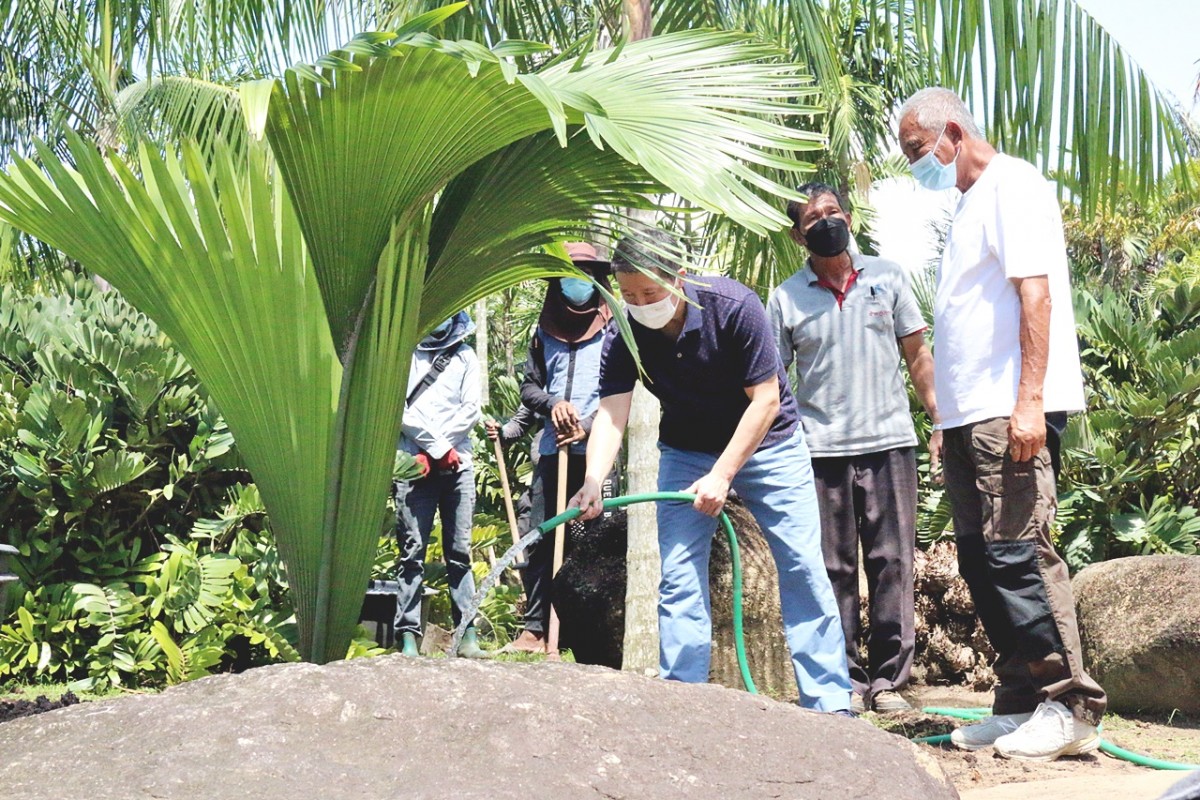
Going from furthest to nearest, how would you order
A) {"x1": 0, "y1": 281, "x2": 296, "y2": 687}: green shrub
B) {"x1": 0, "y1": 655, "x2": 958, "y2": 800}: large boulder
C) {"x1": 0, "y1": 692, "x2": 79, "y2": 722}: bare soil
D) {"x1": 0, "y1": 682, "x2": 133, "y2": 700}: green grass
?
1. {"x1": 0, "y1": 281, "x2": 296, "y2": 687}: green shrub
2. {"x1": 0, "y1": 682, "x2": 133, "y2": 700}: green grass
3. {"x1": 0, "y1": 692, "x2": 79, "y2": 722}: bare soil
4. {"x1": 0, "y1": 655, "x2": 958, "y2": 800}: large boulder

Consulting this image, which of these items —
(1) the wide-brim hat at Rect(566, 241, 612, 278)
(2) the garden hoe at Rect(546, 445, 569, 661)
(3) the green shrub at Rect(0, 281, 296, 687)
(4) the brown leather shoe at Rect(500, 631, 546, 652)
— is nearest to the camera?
(3) the green shrub at Rect(0, 281, 296, 687)

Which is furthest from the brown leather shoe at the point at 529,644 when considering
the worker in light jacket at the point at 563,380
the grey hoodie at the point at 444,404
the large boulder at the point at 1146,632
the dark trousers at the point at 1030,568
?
the dark trousers at the point at 1030,568

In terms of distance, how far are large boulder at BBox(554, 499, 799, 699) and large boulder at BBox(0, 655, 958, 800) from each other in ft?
8.44

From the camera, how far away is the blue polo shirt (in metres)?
4.01

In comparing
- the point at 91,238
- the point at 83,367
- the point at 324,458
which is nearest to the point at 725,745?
the point at 324,458

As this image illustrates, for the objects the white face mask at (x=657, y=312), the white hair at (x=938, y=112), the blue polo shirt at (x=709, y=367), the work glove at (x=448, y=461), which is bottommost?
the work glove at (x=448, y=461)

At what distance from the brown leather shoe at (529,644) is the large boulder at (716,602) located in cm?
25

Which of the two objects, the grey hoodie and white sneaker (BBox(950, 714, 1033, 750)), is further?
the grey hoodie

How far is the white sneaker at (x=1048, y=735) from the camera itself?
3830mm

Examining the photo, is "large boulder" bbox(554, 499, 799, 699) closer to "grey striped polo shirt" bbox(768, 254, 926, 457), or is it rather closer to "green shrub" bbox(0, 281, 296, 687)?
"grey striped polo shirt" bbox(768, 254, 926, 457)

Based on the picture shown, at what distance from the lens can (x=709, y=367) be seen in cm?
409

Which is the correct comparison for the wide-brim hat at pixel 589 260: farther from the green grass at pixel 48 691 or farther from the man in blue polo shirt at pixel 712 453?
the green grass at pixel 48 691

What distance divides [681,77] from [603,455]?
51.7 inches

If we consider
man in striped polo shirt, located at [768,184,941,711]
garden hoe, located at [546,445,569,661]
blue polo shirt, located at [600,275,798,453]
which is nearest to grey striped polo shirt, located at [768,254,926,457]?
man in striped polo shirt, located at [768,184,941,711]
